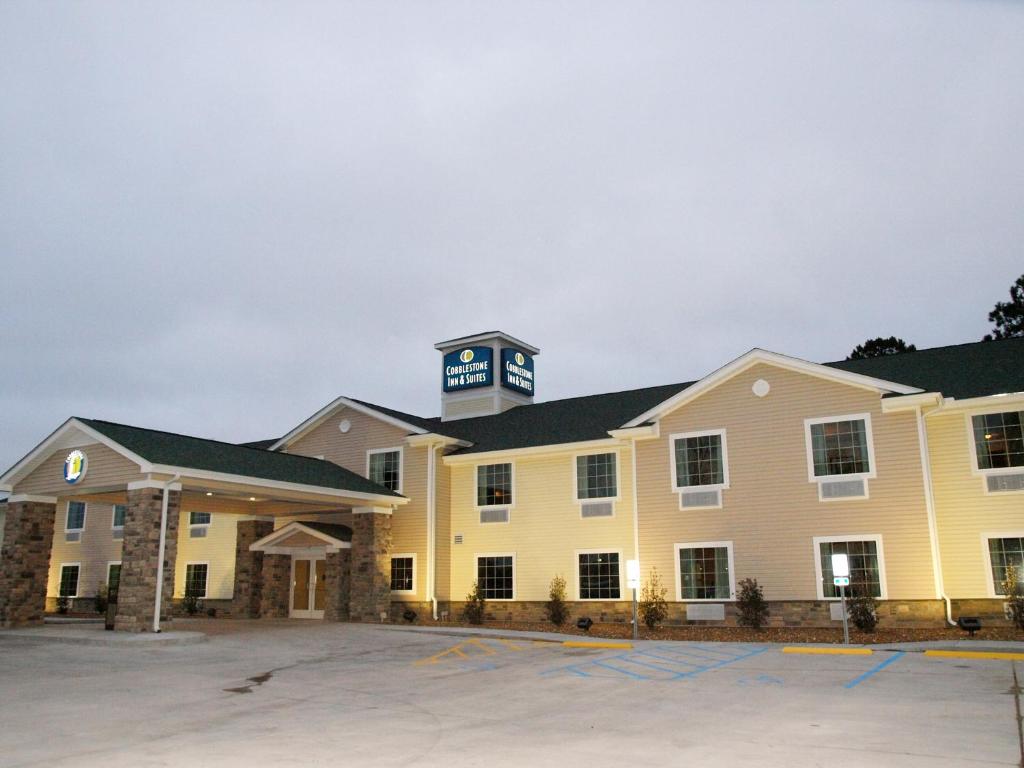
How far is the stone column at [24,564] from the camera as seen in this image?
22.6 meters

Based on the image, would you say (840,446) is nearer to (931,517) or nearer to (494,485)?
(931,517)

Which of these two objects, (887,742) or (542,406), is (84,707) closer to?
(887,742)

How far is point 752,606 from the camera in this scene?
21.0 m

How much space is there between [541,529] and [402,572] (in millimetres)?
4950

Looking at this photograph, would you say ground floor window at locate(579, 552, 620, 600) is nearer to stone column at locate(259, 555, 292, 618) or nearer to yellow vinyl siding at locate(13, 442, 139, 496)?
stone column at locate(259, 555, 292, 618)

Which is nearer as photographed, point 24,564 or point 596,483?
point 24,564

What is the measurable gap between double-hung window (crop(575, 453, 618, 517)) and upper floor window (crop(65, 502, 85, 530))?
22.6 m

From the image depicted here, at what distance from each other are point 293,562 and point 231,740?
68.8ft

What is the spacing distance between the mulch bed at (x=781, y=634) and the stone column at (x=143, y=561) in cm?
906

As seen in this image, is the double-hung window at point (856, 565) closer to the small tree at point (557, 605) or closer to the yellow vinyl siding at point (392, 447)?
the small tree at point (557, 605)

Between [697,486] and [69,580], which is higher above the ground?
[697,486]

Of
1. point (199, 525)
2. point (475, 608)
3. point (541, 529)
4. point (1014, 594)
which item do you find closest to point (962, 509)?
point (1014, 594)

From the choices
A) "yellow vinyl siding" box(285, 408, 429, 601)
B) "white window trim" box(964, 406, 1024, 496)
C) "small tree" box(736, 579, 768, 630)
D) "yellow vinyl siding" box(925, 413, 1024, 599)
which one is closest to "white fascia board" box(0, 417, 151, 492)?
"yellow vinyl siding" box(285, 408, 429, 601)

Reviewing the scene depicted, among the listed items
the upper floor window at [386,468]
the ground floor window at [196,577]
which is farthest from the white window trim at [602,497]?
the ground floor window at [196,577]
